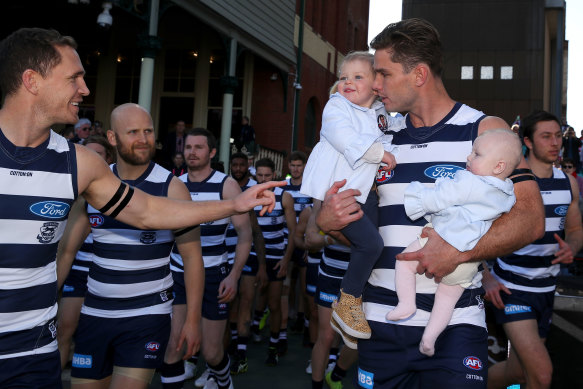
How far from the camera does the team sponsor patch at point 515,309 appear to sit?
498 cm

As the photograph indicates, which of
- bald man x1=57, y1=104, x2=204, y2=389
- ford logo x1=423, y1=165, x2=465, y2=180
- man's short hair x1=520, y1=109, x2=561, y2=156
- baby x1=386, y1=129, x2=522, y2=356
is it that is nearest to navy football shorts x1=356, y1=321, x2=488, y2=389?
baby x1=386, y1=129, x2=522, y2=356

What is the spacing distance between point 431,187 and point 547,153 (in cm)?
284

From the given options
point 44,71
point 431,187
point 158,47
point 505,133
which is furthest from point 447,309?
point 158,47

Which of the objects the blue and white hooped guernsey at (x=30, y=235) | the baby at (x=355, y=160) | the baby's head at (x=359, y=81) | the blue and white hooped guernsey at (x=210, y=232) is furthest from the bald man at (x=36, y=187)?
the blue and white hooped guernsey at (x=210, y=232)

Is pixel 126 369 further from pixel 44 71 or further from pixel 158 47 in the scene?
pixel 158 47

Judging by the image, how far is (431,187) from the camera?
298cm

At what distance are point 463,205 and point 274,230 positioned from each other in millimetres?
6503

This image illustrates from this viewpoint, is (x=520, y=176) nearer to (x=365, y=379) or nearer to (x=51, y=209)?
(x=365, y=379)

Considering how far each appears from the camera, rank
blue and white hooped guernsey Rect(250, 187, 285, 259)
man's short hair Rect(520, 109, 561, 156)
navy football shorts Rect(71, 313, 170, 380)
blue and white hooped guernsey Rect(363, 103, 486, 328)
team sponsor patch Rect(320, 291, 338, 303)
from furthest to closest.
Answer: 1. blue and white hooped guernsey Rect(250, 187, 285, 259)
2. team sponsor patch Rect(320, 291, 338, 303)
3. man's short hair Rect(520, 109, 561, 156)
4. navy football shorts Rect(71, 313, 170, 380)
5. blue and white hooped guernsey Rect(363, 103, 486, 328)

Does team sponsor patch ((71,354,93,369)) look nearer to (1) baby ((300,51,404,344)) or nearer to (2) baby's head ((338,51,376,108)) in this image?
(1) baby ((300,51,404,344))

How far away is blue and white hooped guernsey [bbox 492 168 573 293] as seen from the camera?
201 inches

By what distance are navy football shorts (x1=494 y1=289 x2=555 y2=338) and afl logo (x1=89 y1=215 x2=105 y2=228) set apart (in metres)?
3.43

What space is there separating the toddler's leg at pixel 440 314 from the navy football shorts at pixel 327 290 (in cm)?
358

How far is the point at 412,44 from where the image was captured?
315cm
